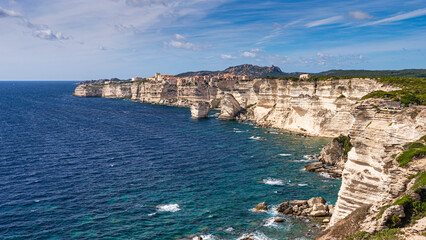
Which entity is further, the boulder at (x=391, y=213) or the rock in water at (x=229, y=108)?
the rock in water at (x=229, y=108)

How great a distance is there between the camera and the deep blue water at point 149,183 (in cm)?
3366

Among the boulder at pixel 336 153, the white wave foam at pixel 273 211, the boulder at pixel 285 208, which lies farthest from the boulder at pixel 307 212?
the boulder at pixel 336 153

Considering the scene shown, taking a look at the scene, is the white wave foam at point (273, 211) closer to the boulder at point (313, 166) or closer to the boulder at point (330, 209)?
the boulder at point (330, 209)

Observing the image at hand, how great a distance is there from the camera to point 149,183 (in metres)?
46.5

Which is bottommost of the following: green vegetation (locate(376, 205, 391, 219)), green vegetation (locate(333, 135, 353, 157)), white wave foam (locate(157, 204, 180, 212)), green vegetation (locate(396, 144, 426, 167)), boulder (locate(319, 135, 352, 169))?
white wave foam (locate(157, 204, 180, 212))

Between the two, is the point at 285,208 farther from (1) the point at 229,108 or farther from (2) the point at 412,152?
(1) the point at 229,108

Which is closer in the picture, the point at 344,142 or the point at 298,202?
the point at 298,202

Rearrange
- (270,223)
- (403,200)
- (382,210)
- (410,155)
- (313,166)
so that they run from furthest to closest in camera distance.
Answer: (313,166)
(270,223)
(410,155)
(382,210)
(403,200)

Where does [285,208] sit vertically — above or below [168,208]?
above

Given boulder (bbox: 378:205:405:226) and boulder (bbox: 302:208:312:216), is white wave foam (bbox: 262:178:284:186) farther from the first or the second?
boulder (bbox: 378:205:405:226)

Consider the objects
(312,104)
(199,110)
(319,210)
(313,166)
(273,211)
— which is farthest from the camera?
(199,110)

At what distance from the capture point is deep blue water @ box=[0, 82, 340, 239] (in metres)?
33.7

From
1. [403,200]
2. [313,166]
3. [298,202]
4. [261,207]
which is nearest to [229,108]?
[313,166]

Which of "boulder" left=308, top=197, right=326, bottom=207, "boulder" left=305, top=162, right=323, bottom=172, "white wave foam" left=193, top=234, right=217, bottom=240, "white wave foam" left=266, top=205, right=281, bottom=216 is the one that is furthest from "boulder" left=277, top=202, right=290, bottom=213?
"boulder" left=305, top=162, right=323, bottom=172
